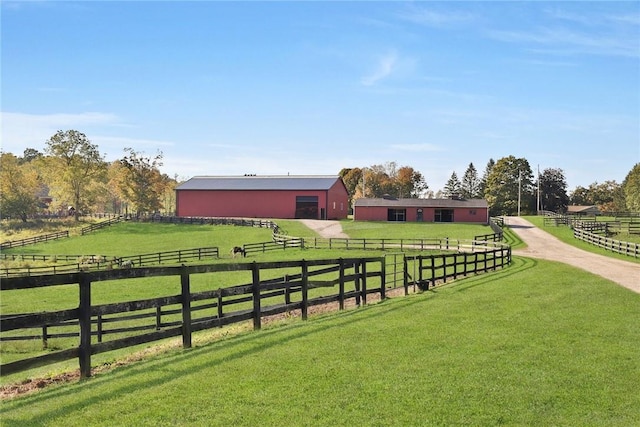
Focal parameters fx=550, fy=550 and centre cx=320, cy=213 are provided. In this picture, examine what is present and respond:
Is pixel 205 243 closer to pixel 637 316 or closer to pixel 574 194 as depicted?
pixel 637 316

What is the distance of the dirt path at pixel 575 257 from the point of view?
69.5 feet

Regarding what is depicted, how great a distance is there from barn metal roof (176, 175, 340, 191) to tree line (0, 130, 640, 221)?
6.20 meters

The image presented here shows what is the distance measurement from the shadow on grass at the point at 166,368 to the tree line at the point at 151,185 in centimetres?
6903

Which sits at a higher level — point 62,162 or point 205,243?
point 62,162

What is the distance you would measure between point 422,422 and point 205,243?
48.4m

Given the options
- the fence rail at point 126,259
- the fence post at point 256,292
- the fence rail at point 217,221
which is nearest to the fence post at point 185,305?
the fence post at point 256,292

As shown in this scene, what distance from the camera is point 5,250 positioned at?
53750mm

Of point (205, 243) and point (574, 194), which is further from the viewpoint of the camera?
point (574, 194)

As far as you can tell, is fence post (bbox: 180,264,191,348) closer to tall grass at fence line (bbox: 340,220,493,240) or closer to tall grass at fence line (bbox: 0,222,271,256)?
tall grass at fence line (bbox: 0,222,271,256)

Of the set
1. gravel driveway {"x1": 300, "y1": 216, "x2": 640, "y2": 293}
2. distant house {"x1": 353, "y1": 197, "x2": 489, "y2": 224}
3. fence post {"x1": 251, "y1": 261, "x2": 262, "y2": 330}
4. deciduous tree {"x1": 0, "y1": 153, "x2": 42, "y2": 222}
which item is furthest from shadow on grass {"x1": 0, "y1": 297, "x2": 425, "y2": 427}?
deciduous tree {"x1": 0, "y1": 153, "x2": 42, "y2": 222}

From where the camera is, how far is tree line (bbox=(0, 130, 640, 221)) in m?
78.4

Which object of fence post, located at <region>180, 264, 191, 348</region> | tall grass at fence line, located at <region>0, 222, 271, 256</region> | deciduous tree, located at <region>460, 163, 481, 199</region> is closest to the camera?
fence post, located at <region>180, 264, 191, 348</region>

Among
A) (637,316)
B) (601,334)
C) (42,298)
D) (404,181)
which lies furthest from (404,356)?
(404,181)

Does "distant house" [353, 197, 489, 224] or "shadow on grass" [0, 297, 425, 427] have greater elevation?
"distant house" [353, 197, 489, 224]
